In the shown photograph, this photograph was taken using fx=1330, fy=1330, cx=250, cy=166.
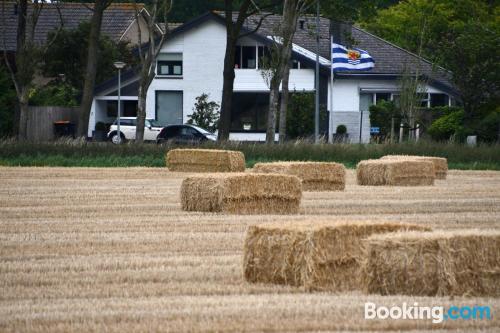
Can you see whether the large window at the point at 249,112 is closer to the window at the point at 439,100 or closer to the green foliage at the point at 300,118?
the green foliage at the point at 300,118

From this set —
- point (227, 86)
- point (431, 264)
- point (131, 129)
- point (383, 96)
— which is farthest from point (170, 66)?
point (431, 264)

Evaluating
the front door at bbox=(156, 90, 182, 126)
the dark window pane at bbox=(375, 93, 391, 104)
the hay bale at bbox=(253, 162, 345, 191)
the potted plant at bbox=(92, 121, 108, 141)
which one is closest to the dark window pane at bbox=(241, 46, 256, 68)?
the front door at bbox=(156, 90, 182, 126)

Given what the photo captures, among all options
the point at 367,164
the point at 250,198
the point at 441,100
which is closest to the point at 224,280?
the point at 250,198

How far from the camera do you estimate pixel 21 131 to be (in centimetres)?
5072

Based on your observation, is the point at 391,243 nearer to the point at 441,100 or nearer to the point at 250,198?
the point at 250,198

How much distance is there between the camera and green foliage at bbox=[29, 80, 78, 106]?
67.3 meters

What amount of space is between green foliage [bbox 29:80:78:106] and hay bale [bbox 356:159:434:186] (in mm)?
37035

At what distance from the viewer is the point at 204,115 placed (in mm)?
→ 69062

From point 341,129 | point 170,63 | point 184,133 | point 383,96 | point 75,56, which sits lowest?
point 184,133

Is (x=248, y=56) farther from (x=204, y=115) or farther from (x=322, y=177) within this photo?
(x=322, y=177)

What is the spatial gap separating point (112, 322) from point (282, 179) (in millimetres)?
11263

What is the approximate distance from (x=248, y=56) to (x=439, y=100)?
1090 cm

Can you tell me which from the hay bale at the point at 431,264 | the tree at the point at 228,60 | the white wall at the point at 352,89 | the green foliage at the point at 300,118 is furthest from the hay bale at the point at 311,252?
the white wall at the point at 352,89

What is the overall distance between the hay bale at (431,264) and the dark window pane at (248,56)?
6225cm
